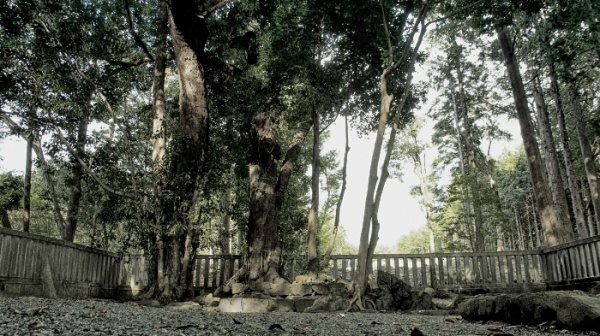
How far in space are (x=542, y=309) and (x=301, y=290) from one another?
19.1 feet

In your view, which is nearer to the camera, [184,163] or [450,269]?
[184,163]

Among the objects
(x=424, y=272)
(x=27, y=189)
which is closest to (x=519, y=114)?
(x=424, y=272)

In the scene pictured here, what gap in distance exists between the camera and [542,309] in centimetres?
443

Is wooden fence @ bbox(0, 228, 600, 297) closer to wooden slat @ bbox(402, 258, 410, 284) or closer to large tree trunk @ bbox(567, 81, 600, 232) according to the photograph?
wooden slat @ bbox(402, 258, 410, 284)

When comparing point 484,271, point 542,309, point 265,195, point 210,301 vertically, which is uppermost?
point 265,195

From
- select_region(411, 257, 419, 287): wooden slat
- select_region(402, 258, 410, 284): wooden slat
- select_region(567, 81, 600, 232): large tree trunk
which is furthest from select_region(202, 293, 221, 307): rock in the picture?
select_region(567, 81, 600, 232): large tree trunk

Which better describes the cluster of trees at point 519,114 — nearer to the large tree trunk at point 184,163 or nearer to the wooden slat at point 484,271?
the wooden slat at point 484,271

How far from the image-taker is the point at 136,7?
12.7 metres

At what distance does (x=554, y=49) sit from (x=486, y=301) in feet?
35.1

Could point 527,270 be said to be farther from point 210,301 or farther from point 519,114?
point 210,301

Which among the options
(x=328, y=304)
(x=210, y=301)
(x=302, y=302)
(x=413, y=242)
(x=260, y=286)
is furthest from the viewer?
(x=413, y=242)

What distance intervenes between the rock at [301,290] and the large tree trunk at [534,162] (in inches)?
266

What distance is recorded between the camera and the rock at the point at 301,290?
948 cm

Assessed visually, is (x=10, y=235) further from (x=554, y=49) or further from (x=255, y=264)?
(x=554, y=49)
